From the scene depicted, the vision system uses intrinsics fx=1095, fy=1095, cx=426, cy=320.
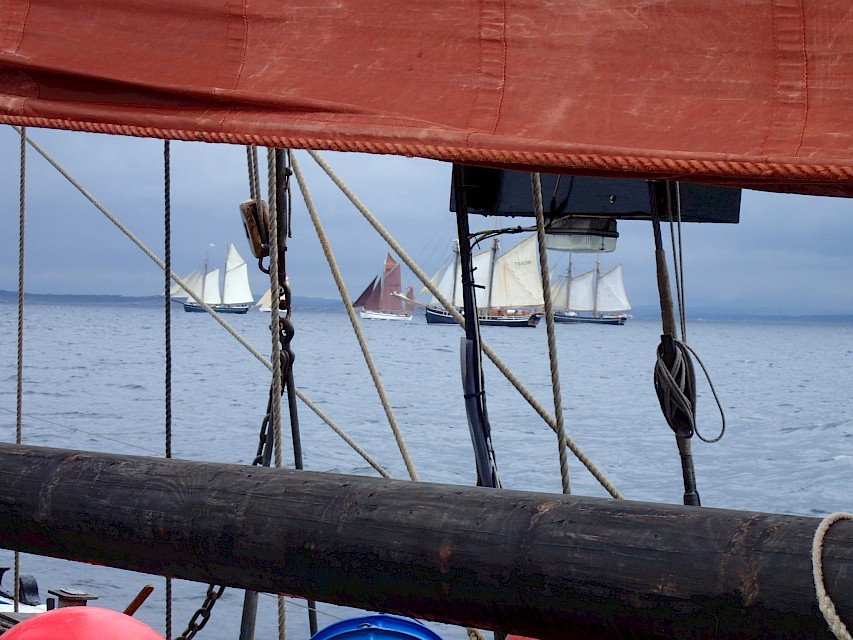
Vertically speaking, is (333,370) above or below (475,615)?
below

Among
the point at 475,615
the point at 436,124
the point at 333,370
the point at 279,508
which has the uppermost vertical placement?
the point at 436,124

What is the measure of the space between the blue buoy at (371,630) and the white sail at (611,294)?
260 feet

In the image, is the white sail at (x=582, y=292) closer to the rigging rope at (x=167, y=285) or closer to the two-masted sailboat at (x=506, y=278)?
the two-masted sailboat at (x=506, y=278)

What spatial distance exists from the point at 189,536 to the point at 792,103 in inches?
45.6

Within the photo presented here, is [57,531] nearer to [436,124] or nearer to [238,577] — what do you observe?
[238,577]

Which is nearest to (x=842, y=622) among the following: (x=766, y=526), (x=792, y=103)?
(x=766, y=526)

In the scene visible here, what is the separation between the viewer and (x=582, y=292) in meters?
82.2

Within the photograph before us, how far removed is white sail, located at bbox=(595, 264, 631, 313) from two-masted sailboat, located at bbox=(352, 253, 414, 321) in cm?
1461

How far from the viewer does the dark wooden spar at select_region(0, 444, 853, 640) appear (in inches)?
55.9

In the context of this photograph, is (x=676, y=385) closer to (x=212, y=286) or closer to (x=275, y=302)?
(x=275, y=302)

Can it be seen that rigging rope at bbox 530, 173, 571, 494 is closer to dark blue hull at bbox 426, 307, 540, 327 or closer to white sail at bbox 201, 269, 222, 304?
dark blue hull at bbox 426, 307, 540, 327

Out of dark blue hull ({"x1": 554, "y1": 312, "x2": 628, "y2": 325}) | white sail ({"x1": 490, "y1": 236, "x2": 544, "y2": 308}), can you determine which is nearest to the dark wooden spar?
white sail ({"x1": 490, "y1": 236, "x2": 544, "y2": 308})

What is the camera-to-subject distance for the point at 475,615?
1.63 m

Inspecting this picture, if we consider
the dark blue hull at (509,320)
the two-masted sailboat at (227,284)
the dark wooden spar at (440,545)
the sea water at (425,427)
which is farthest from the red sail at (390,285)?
the dark wooden spar at (440,545)
